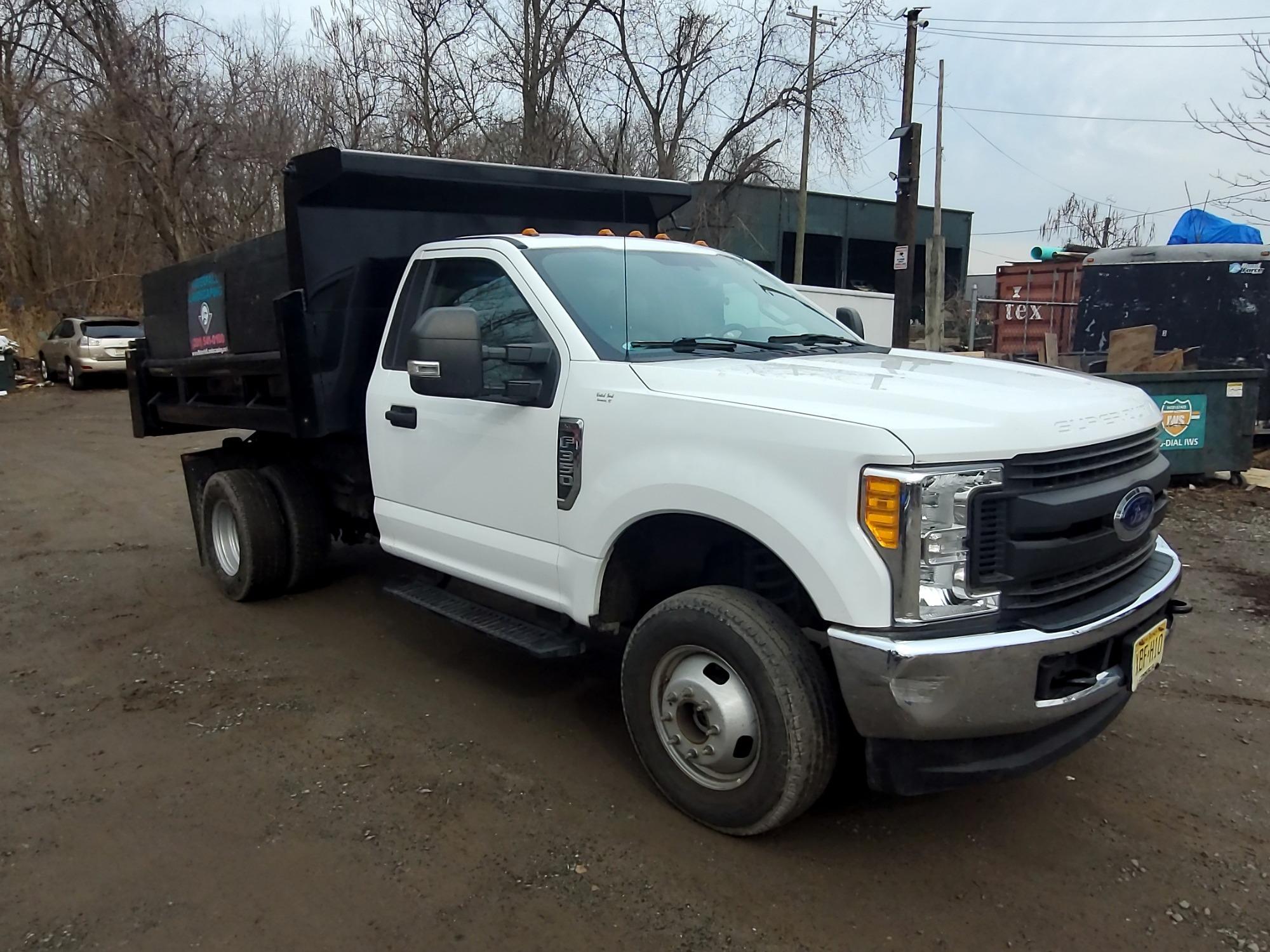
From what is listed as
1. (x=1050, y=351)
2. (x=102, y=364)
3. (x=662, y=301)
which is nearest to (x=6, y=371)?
(x=102, y=364)

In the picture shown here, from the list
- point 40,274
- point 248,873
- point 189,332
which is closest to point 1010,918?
point 248,873

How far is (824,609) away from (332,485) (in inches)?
153

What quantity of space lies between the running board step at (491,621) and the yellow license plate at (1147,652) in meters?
2.02

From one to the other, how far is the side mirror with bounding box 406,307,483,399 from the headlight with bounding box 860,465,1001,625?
1676mm

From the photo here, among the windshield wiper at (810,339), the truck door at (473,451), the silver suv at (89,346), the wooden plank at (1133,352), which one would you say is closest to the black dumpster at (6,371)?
the silver suv at (89,346)

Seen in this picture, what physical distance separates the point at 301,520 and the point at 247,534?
327 mm

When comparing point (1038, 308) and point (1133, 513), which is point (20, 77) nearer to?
point (1038, 308)

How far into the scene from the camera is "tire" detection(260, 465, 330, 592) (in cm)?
602

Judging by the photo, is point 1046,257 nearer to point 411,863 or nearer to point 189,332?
point 189,332

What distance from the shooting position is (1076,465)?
3.01 meters

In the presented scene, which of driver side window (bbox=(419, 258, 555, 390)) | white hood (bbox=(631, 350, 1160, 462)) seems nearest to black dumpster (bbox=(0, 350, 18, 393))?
driver side window (bbox=(419, 258, 555, 390))

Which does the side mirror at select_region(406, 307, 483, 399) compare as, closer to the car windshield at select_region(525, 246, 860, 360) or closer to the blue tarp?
the car windshield at select_region(525, 246, 860, 360)

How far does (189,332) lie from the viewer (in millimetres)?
6312

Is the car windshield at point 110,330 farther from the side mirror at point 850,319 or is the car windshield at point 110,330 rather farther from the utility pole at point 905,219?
the side mirror at point 850,319
